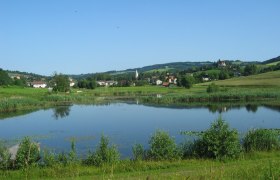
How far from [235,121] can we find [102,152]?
91.8 feet

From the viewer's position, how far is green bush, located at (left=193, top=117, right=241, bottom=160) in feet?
67.4

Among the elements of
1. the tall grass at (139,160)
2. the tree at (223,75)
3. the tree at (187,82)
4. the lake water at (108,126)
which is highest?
the tree at (223,75)

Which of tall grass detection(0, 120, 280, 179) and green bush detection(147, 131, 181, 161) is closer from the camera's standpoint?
tall grass detection(0, 120, 280, 179)

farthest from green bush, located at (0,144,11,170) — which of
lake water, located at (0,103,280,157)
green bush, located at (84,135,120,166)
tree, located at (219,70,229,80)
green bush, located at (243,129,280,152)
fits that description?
tree, located at (219,70,229,80)

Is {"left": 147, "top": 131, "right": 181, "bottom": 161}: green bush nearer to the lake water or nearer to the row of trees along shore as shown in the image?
the row of trees along shore

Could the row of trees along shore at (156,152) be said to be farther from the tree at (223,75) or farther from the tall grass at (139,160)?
the tree at (223,75)

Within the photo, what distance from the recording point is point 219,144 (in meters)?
20.8

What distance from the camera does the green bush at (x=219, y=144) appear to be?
20.5m

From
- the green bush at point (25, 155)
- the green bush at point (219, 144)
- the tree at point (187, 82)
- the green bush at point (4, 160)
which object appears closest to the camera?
the green bush at point (25, 155)

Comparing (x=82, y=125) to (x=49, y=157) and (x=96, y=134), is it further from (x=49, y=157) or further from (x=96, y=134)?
(x=49, y=157)

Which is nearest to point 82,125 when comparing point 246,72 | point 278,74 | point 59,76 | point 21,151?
point 21,151

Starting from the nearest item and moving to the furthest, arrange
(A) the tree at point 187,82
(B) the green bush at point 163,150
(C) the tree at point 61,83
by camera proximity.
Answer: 1. (B) the green bush at point 163,150
2. (C) the tree at point 61,83
3. (A) the tree at point 187,82

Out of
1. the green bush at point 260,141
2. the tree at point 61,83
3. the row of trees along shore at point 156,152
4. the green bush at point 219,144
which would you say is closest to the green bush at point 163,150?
the row of trees along shore at point 156,152

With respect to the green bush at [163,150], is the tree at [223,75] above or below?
above
